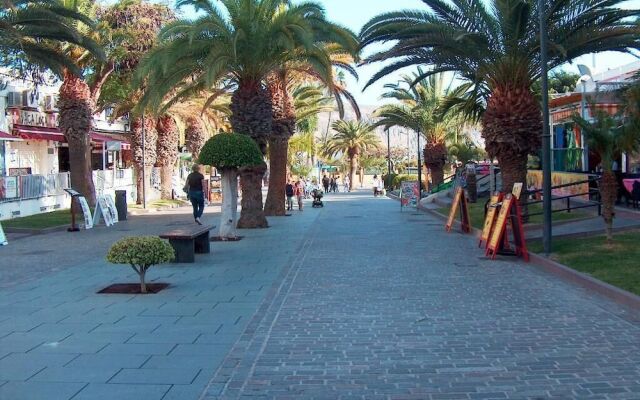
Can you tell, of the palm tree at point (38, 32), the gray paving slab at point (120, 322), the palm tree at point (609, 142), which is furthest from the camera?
the palm tree at point (38, 32)

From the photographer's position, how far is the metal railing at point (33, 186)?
24.6 metres

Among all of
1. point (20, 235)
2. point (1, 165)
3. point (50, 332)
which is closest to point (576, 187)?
point (20, 235)

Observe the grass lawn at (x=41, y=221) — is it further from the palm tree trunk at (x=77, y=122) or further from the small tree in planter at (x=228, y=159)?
the small tree in planter at (x=228, y=159)

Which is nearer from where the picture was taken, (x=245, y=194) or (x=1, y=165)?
(x=245, y=194)

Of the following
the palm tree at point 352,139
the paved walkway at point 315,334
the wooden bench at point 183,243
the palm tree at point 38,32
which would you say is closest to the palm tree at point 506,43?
the paved walkway at point 315,334

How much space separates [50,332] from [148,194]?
32.2 m

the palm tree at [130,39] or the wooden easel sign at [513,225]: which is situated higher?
the palm tree at [130,39]

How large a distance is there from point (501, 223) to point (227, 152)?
6.78 m

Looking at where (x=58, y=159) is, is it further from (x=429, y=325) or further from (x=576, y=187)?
(x=429, y=325)

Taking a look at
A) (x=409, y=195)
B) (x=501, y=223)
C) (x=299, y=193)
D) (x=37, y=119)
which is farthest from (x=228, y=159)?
(x=37, y=119)

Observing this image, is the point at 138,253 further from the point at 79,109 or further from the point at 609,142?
the point at 79,109

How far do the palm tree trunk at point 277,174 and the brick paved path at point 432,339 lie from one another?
1283cm

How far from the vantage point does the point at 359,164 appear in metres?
86.9

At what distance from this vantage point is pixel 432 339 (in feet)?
23.1
